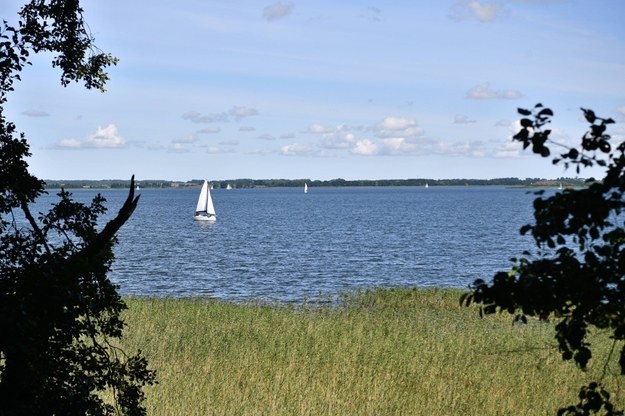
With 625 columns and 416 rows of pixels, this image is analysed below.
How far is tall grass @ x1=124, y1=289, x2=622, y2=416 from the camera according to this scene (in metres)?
14.7

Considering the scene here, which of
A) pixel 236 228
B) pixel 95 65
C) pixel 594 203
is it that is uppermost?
pixel 95 65

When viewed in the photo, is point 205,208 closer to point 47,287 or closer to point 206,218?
point 206,218

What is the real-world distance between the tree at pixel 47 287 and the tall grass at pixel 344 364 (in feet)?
22.5

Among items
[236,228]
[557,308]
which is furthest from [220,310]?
[236,228]

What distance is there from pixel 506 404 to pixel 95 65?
35.0ft

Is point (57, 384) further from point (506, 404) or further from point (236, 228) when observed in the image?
point (236, 228)

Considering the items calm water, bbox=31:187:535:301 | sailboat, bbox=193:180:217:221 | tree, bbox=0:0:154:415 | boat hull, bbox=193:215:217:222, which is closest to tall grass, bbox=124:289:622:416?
tree, bbox=0:0:154:415

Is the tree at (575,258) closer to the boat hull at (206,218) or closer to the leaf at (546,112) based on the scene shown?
the leaf at (546,112)

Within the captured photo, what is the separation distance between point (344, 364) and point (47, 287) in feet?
40.5

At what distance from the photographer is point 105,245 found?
748 centimetres

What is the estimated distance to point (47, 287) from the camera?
21.2ft

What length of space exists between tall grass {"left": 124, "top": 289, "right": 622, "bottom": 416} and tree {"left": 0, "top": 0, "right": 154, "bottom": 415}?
685cm

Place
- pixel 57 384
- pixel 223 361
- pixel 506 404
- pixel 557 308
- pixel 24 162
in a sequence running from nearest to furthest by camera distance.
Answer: pixel 557 308 < pixel 57 384 < pixel 24 162 < pixel 506 404 < pixel 223 361

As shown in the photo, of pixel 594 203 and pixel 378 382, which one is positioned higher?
pixel 594 203
